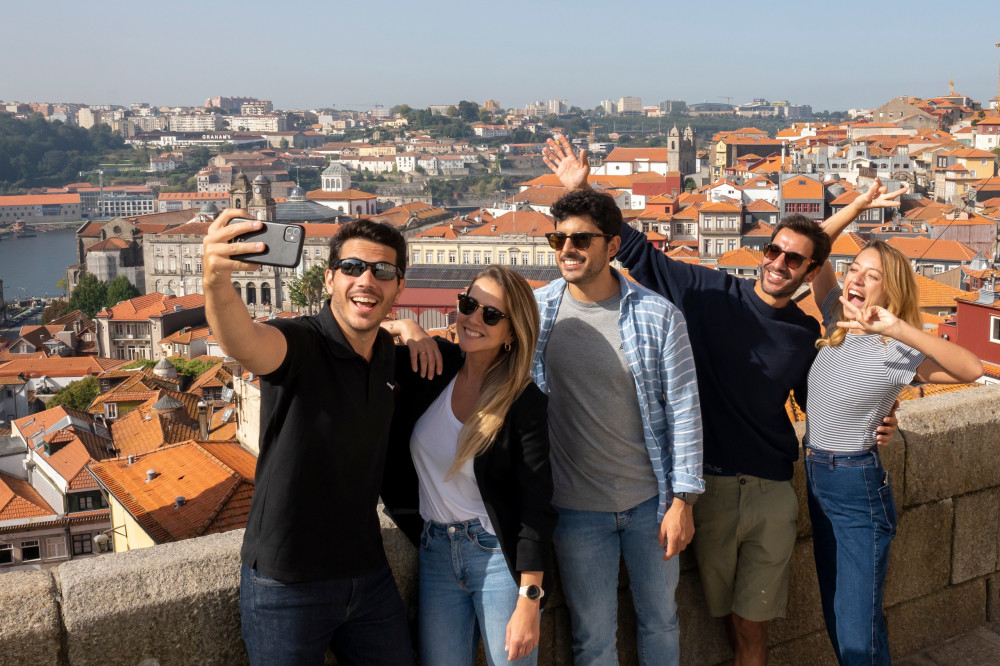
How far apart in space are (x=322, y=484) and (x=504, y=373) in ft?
1.00

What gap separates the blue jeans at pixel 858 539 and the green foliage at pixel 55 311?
45.2 m

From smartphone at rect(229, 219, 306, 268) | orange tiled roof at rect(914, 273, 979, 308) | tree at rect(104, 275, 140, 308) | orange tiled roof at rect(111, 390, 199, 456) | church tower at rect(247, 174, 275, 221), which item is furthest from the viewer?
church tower at rect(247, 174, 275, 221)

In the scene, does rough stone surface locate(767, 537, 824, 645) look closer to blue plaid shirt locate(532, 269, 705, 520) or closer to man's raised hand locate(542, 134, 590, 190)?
blue plaid shirt locate(532, 269, 705, 520)

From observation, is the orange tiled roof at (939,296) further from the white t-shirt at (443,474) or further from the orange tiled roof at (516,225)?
the orange tiled roof at (516,225)

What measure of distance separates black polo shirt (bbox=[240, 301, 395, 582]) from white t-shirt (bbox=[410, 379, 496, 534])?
0.12 metres

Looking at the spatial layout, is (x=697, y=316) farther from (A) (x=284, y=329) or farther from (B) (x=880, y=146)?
(B) (x=880, y=146)

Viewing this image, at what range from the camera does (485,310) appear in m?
1.43

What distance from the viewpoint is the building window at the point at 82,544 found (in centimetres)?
1441

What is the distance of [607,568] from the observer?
1535mm

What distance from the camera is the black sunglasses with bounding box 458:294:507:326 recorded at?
143 cm

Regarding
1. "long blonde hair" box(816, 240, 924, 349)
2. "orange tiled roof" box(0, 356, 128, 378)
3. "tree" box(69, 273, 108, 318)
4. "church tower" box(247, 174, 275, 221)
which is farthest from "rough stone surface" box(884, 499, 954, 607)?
"church tower" box(247, 174, 275, 221)

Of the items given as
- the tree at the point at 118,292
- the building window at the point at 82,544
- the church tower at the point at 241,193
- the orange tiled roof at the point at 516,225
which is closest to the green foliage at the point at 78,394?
the building window at the point at 82,544

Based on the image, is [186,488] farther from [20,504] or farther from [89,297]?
[89,297]

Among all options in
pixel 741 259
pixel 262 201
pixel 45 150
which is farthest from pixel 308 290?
pixel 45 150
